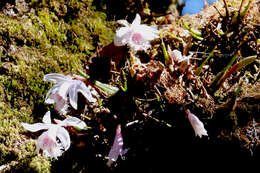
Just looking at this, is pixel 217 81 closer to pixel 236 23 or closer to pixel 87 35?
pixel 236 23

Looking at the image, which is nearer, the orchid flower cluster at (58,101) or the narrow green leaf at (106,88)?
the orchid flower cluster at (58,101)

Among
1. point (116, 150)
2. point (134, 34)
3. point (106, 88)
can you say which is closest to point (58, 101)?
point (106, 88)

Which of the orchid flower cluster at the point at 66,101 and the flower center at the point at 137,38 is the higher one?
the flower center at the point at 137,38

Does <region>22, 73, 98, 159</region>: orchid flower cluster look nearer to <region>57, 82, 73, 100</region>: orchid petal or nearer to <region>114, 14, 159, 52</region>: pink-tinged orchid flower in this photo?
<region>57, 82, 73, 100</region>: orchid petal

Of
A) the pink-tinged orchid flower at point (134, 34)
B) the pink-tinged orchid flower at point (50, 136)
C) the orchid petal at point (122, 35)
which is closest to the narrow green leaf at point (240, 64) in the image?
the pink-tinged orchid flower at point (134, 34)

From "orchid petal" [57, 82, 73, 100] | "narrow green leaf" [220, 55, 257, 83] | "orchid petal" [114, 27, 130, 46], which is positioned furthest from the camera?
"narrow green leaf" [220, 55, 257, 83]

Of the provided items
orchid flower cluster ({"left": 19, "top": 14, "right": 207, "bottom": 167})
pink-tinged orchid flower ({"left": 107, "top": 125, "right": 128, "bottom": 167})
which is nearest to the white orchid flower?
orchid flower cluster ({"left": 19, "top": 14, "right": 207, "bottom": 167})

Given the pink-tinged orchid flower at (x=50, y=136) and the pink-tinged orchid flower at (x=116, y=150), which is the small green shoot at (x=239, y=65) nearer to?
the pink-tinged orchid flower at (x=116, y=150)

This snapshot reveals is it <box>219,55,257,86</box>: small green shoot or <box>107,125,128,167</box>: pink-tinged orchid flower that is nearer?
<box>107,125,128,167</box>: pink-tinged orchid flower

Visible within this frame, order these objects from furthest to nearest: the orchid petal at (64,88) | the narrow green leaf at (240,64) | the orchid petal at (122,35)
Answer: the narrow green leaf at (240,64)
the orchid petal at (122,35)
the orchid petal at (64,88)

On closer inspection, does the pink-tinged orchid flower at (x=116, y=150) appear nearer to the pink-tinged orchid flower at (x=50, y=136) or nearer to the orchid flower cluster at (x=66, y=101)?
the orchid flower cluster at (x=66, y=101)

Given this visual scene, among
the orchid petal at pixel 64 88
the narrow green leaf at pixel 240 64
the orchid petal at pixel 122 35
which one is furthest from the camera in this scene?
the narrow green leaf at pixel 240 64

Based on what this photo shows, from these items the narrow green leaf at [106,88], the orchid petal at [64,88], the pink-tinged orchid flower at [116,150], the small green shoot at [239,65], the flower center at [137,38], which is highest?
the flower center at [137,38]
